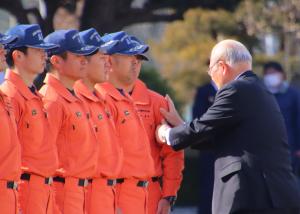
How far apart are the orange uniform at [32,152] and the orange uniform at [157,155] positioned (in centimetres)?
152

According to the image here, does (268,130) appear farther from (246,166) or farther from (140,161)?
(140,161)

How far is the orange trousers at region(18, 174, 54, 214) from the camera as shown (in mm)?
8008

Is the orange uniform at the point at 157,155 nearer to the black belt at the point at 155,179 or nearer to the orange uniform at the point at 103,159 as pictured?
the black belt at the point at 155,179

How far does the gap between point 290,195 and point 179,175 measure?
147 centimetres

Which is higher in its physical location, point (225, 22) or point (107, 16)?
point (107, 16)

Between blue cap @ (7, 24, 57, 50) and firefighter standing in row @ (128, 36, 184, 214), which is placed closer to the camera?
blue cap @ (7, 24, 57, 50)

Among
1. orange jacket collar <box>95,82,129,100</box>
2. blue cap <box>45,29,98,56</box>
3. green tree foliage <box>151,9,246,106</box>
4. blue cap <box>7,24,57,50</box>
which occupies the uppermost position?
blue cap <box>7,24,57,50</box>

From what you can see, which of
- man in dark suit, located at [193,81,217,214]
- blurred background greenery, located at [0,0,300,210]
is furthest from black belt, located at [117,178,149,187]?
blurred background greenery, located at [0,0,300,210]

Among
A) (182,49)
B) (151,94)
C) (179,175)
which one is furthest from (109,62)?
(182,49)

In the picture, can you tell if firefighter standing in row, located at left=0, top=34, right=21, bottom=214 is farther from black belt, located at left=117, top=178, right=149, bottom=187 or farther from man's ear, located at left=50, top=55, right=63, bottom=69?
black belt, located at left=117, top=178, right=149, bottom=187

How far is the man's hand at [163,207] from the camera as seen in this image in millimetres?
9469

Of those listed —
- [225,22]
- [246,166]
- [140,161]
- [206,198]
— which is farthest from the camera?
[225,22]

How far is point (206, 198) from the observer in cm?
1302

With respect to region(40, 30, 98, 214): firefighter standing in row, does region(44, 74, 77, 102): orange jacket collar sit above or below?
above
